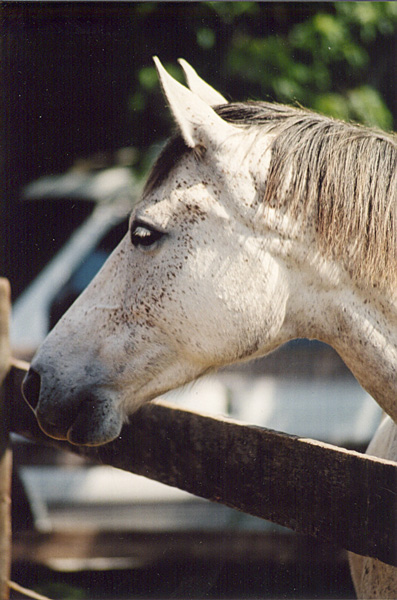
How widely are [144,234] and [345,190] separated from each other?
491 millimetres

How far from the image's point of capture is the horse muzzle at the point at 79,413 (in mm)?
1437

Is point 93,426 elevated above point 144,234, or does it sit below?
below

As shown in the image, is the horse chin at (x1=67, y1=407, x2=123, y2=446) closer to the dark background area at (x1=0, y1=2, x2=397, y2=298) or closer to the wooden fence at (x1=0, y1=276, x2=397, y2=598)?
the wooden fence at (x1=0, y1=276, x2=397, y2=598)

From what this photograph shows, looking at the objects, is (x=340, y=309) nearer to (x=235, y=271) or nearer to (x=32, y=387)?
(x=235, y=271)

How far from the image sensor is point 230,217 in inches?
54.4

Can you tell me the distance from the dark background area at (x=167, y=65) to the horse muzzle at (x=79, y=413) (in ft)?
7.75

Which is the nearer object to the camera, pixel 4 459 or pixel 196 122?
pixel 196 122

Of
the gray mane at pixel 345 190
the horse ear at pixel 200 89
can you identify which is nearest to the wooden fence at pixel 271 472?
the gray mane at pixel 345 190

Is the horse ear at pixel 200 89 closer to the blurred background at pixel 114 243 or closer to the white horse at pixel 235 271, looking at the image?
the white horse at pixel 235 271

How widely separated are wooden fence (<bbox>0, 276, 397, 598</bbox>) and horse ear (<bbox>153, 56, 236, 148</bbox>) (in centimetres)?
69

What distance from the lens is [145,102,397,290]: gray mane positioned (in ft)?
4.32

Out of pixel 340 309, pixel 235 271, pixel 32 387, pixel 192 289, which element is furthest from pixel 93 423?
pixel 340 309

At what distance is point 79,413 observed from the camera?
4.76 ft

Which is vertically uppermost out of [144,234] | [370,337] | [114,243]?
[144,234]
